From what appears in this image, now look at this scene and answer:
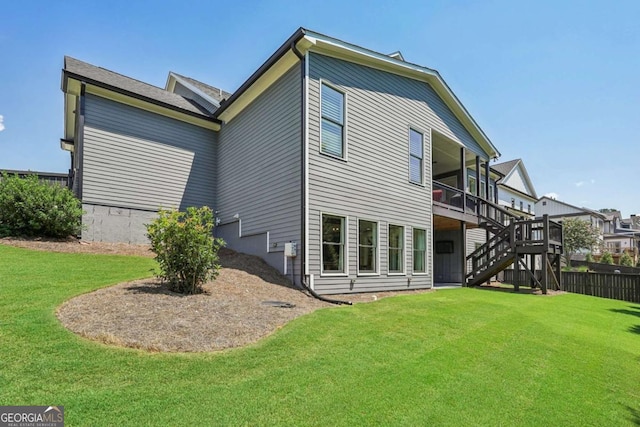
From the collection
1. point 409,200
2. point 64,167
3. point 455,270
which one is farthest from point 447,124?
point 64,167

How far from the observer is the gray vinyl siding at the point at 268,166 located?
8.98 m

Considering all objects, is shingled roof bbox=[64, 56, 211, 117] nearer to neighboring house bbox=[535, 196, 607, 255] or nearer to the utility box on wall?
the utility box on wall

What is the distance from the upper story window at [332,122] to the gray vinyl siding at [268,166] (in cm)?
73

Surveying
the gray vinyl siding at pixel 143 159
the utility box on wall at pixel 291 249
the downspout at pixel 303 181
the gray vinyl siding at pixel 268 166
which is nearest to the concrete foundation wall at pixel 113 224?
the gray vinyl siding at pixel 143 159

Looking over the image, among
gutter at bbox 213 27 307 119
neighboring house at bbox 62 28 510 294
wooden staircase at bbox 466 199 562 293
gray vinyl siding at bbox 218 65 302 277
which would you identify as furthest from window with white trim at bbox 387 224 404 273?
gutter at bbox 213 27 307 119

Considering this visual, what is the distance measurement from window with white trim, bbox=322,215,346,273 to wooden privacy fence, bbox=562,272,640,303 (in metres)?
11.9

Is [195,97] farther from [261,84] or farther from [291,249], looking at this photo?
[291,249]

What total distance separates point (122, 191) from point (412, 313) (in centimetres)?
1006

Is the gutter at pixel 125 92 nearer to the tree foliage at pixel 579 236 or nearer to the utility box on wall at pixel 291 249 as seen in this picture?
the utility box on wall at pixel 291 249

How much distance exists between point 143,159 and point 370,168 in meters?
7.96

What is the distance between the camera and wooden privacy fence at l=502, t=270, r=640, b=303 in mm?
12930

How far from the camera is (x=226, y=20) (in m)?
10.9

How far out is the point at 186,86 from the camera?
16.3 m

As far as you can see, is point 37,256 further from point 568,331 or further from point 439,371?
point 568,331
